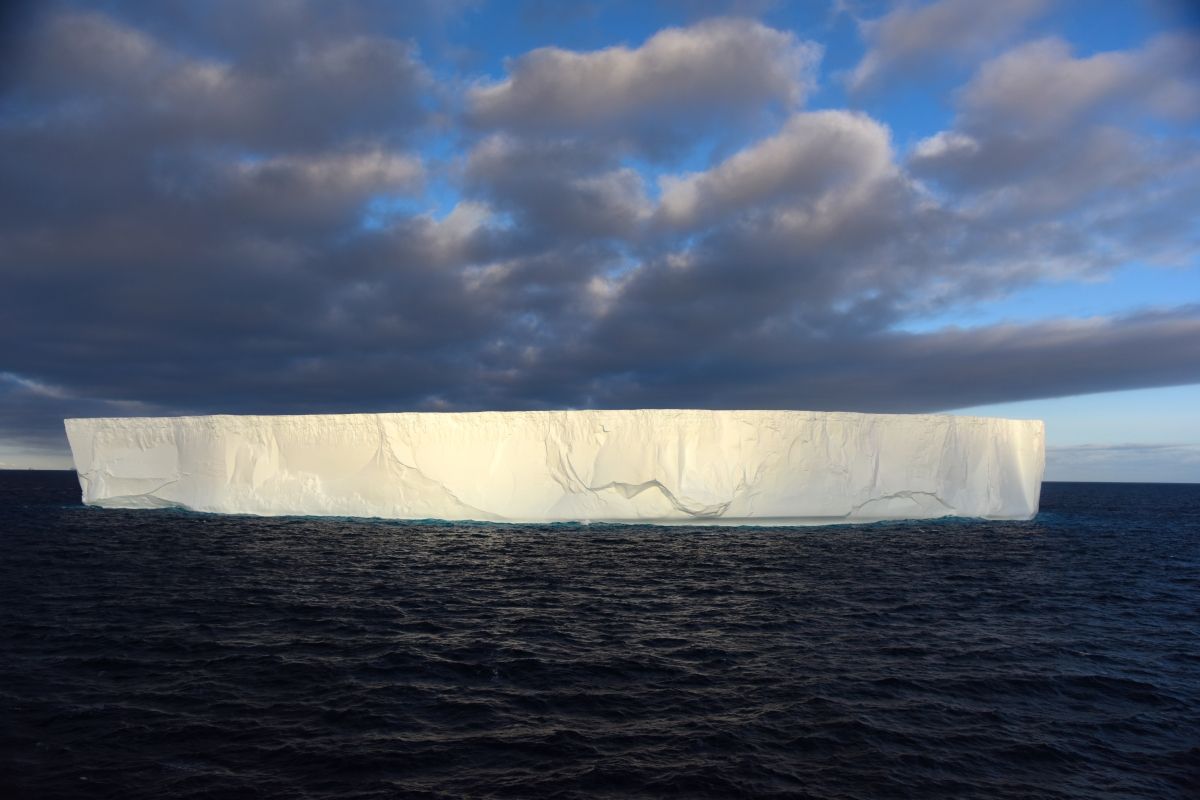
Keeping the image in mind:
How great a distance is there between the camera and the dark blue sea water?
15.3ft

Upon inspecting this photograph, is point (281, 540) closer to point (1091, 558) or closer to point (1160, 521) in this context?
point (1091, 558)

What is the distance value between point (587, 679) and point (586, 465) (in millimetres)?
12871

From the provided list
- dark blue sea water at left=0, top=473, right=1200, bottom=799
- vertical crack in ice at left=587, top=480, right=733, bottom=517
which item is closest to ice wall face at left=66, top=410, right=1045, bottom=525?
vertical crack in ice at left=587, top=480, right=733, bottom=517

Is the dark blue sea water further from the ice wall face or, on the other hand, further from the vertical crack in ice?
the ice wall face

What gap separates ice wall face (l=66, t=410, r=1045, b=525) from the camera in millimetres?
19312

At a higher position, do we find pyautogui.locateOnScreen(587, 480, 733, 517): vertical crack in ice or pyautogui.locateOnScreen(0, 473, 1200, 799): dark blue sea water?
pyautogui.locateOnScreen(587, 480, 733, 517): vertical crack in ice

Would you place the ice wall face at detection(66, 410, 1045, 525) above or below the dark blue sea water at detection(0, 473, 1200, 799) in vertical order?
above

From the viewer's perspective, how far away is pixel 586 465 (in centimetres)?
1934

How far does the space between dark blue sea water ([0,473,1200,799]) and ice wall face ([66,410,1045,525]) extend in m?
6.33

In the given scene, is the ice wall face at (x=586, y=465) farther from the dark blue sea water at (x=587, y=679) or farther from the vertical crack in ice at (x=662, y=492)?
the dark blue sea water at (x=587, y=679)

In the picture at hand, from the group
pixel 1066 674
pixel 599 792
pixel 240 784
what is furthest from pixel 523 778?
pixel 1066 674

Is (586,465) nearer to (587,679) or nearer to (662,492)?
(662,492)

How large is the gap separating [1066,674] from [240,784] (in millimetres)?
7426

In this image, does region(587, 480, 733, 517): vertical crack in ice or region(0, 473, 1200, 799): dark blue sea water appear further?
region(587, 480, 733, 517): vertical crack in ice
